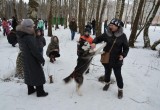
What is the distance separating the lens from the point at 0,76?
24.3 ft

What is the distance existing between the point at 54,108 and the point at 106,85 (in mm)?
1653

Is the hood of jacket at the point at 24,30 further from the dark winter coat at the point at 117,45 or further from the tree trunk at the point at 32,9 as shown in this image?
the tree trunk at the point at 32,9

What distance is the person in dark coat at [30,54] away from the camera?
4910 mm

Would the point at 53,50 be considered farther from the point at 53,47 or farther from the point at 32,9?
the point at 32,9

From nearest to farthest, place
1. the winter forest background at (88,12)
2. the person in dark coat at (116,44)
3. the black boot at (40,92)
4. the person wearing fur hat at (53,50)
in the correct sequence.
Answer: the person in dark coat at (116,44) → the black boot at (40,92) → the person wearing fur hat at (53,50) → the winter forest background at (88,12)

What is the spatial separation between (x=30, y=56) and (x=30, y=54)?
5cm

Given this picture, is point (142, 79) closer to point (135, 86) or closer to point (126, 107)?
point (135, 86)

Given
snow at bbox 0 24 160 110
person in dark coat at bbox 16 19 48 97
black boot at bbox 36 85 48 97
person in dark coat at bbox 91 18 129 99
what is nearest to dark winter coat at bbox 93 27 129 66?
person in dark coat at bbox 91 18 129 99

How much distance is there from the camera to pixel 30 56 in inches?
200

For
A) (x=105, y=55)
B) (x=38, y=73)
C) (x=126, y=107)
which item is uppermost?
(x=105, y=55)

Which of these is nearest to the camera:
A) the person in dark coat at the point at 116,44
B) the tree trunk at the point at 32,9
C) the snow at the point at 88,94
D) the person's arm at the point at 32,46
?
the person's arm at the point at 32,46

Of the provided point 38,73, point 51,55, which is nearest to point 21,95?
point 38,73

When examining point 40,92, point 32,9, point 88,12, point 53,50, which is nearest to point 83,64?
point 40,92

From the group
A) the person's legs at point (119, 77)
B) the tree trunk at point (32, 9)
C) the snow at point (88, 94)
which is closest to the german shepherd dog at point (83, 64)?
the snow at point (88, 94)
